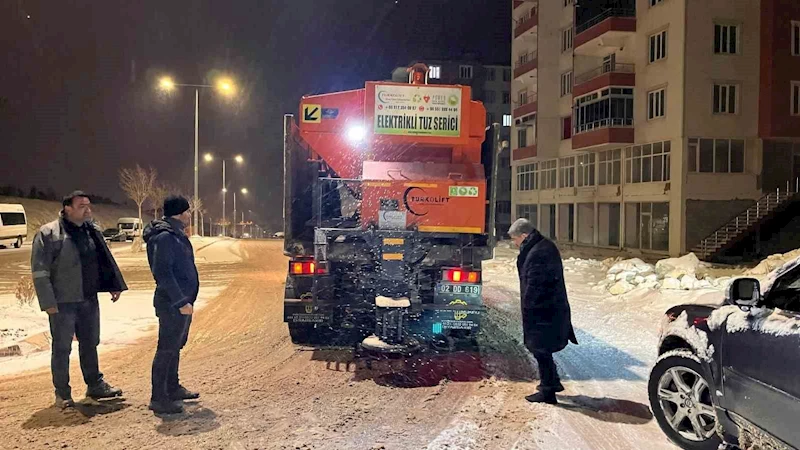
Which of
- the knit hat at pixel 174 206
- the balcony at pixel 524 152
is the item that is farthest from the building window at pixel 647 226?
the knit hat at pixel 174 206

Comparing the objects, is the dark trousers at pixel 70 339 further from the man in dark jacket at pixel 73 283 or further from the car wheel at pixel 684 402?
the car wheel at pixel 684 402

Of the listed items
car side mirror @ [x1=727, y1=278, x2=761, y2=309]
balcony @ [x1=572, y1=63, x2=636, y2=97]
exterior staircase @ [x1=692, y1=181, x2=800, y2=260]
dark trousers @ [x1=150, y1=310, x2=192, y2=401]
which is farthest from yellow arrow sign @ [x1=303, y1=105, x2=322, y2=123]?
balcony @ [x1=572, y1=63, x2=636, y2=97]

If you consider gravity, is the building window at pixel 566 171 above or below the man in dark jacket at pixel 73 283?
above

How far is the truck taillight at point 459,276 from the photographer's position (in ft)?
24.7

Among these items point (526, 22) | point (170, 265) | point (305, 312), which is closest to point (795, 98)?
point (526, 22)

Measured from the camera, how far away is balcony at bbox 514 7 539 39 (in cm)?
4159

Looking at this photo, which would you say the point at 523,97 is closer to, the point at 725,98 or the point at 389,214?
the point at 725,98

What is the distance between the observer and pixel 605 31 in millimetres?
31047

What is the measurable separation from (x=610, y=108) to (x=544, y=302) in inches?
1078

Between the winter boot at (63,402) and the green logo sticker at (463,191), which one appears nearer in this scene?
the winter boot at (63,402)

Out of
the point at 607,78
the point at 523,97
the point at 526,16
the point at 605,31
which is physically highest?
the point at 526,16

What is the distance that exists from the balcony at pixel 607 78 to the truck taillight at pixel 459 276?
25944mm

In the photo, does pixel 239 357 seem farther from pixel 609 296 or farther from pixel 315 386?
pixel 609 296

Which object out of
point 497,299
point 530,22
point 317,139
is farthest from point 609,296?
point 530,22
